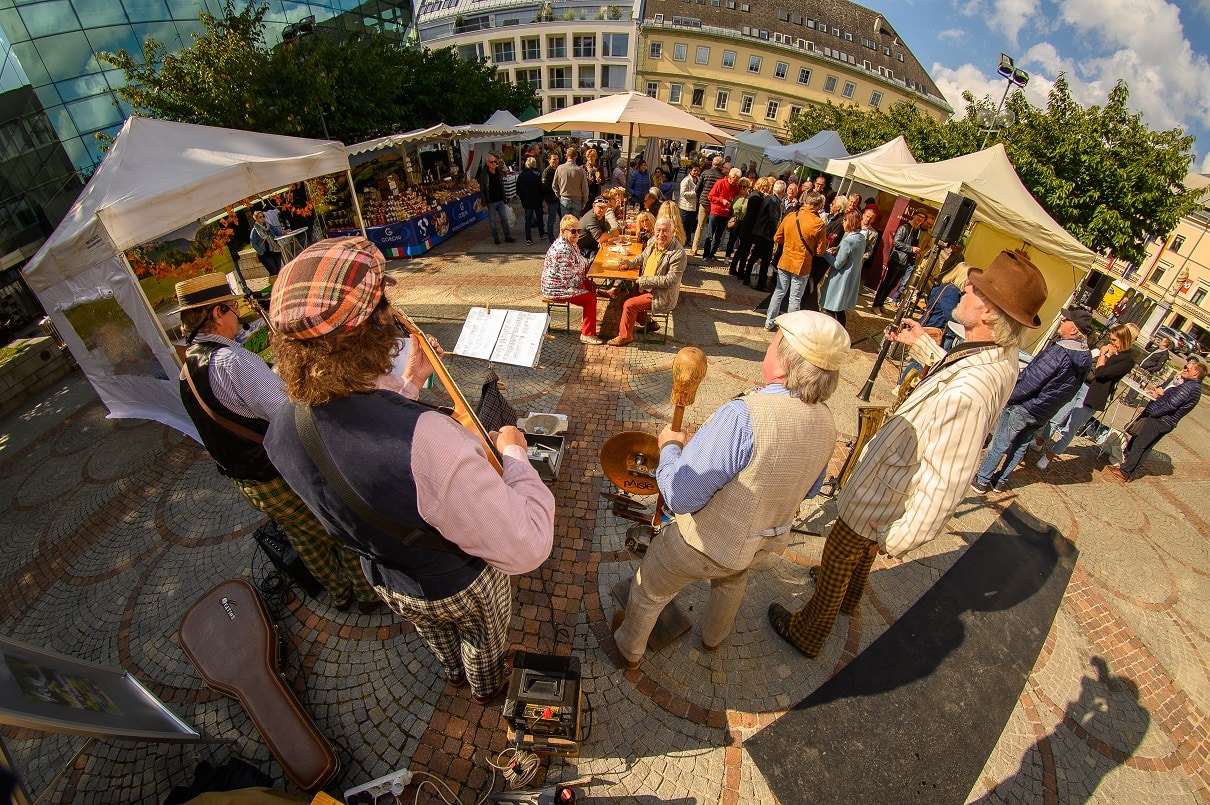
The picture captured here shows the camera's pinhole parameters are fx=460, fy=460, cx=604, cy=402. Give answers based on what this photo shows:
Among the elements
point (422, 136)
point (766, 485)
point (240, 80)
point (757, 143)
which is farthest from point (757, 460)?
point (757, 143)

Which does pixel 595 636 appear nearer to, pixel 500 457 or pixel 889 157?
pixel 500 457

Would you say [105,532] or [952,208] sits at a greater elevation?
[952,208]

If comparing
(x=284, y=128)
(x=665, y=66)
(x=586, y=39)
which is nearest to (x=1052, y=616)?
(x=284, y=128)

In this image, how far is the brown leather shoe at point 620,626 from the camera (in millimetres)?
2976

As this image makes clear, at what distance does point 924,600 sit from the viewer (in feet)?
12.2

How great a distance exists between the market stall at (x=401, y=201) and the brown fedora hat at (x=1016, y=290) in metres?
10.4

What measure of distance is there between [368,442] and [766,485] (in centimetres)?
158

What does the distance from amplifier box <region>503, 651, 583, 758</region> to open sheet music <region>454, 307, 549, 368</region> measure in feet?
10.00

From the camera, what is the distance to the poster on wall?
63.4 inches

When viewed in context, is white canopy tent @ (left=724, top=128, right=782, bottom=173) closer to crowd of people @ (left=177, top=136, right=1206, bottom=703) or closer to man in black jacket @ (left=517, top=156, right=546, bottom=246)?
man in black jacket @ (left=517, top=156, right=546, bottom=246)

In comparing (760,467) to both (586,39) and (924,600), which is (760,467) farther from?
(586,39)

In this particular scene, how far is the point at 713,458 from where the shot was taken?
6.54 ft

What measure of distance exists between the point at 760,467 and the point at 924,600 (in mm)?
2911

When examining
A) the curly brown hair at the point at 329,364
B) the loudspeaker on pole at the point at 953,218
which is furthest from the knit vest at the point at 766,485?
the loudspeaker on pole at the point at 953,218
